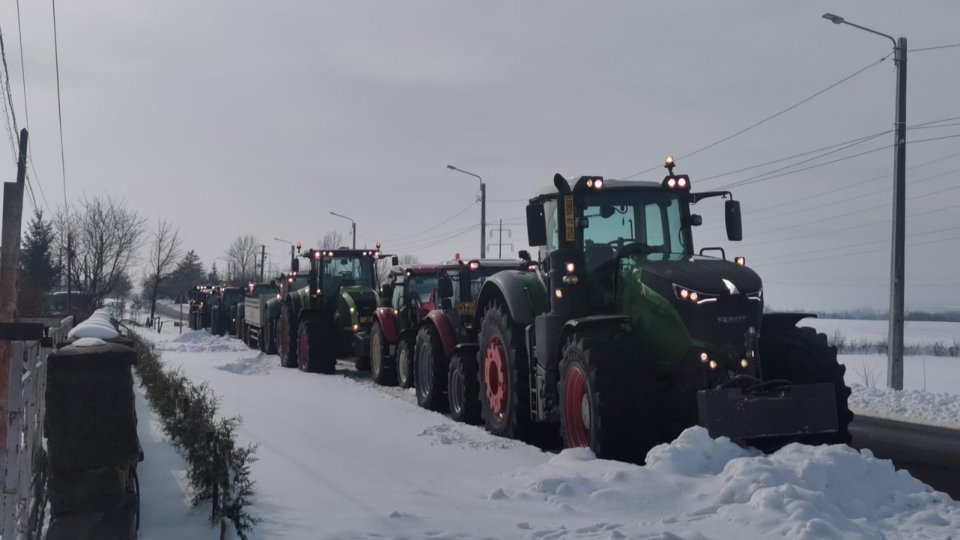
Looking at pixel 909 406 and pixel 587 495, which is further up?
pixel 587 495

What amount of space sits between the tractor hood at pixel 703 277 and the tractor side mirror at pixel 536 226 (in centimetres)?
167

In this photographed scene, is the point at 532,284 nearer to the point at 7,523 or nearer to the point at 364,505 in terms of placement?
the point at 364,505

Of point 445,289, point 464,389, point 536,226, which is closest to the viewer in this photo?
point 536,226

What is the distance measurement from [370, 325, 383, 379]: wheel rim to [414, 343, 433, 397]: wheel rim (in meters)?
3.17

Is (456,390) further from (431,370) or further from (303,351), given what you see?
(303,351)

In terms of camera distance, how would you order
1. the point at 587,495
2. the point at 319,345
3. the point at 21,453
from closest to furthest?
the point at 21,453 < the point at 587,495 < the point at 319,345

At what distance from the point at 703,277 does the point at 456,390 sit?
5.13 metres

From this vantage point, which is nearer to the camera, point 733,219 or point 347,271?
point 733,219

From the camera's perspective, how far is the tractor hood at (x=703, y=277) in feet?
27.2

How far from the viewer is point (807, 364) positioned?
8484mm

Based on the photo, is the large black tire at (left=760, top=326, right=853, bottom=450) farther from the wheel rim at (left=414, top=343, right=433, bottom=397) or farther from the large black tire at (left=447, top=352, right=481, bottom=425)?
the wheel rim at (left=414, top=343, right=433, bottom=397)

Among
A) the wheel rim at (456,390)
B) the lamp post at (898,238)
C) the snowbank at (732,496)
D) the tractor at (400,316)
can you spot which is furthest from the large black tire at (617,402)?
the lamp post at (898,238)

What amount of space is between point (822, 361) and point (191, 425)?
218 inches

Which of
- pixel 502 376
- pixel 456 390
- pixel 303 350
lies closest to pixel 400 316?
pixel 303 350
